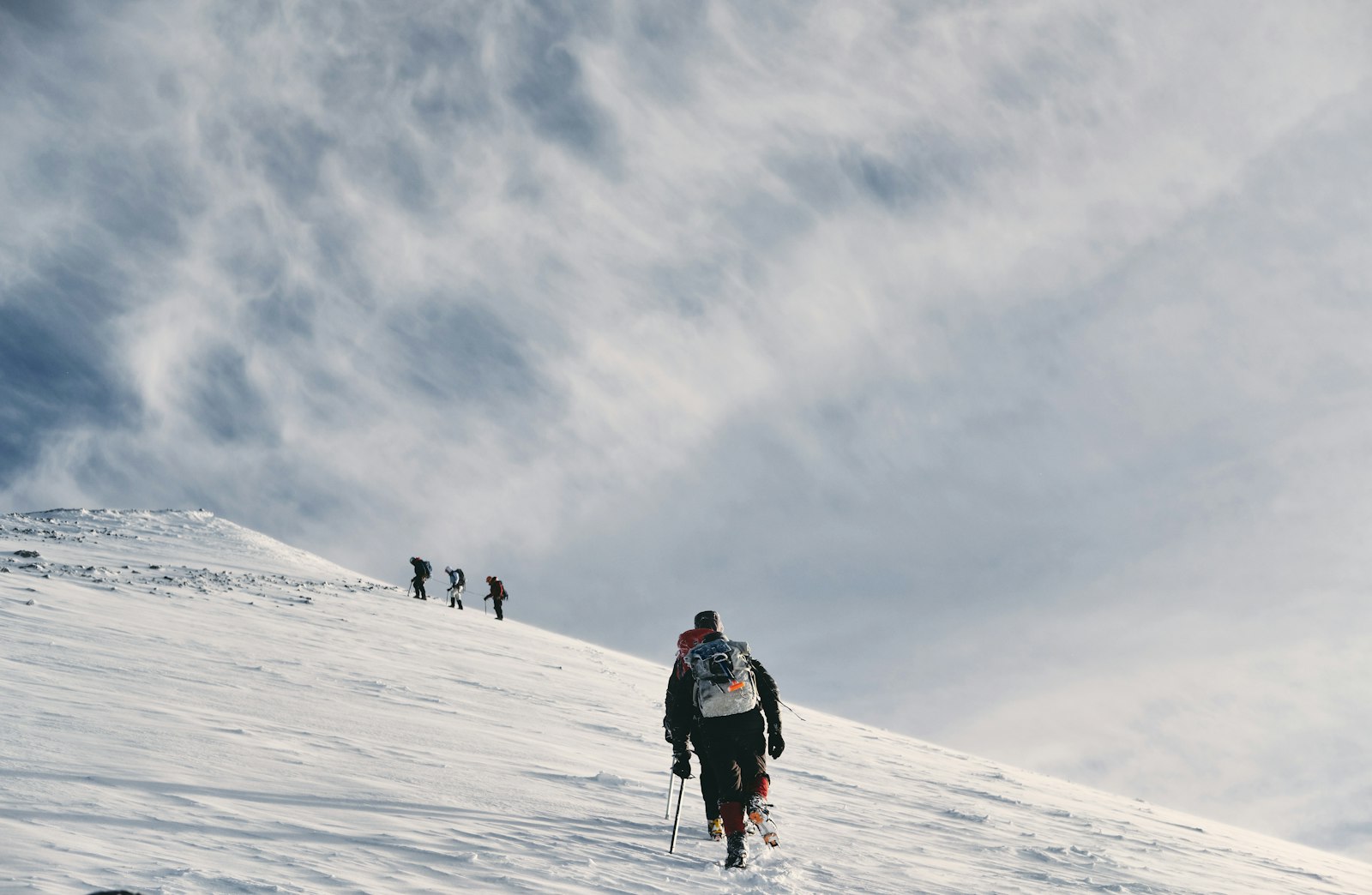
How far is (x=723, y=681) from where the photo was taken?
6.60 meters

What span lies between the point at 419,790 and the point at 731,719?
2581 mm

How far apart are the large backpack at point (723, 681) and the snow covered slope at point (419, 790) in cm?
106

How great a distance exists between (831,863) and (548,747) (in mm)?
4073

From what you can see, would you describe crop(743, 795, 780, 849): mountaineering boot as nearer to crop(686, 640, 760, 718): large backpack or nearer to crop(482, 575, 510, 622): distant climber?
crop(686, 640, 760, 718): large backpack

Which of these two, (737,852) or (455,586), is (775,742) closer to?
(737,852)

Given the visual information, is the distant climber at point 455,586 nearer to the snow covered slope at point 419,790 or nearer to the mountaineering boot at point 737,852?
the snow covered slope at point 419,790

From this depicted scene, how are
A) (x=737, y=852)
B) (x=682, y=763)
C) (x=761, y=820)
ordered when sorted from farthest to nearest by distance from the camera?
(x=682, y=763), (x=761, y=820), (x=737, y=852)

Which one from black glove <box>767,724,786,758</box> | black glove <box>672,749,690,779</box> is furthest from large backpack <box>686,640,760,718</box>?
black glove <box>672,749,690,779</box>

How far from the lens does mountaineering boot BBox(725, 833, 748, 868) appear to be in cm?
595

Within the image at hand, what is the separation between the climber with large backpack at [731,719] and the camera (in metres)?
6.44

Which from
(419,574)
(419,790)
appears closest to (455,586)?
(419,574)

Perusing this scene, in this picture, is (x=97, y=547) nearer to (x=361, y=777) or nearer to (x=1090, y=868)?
(x=361, y=777)

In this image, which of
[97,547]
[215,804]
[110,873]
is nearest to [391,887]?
[110,873]

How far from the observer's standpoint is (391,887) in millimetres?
4676
